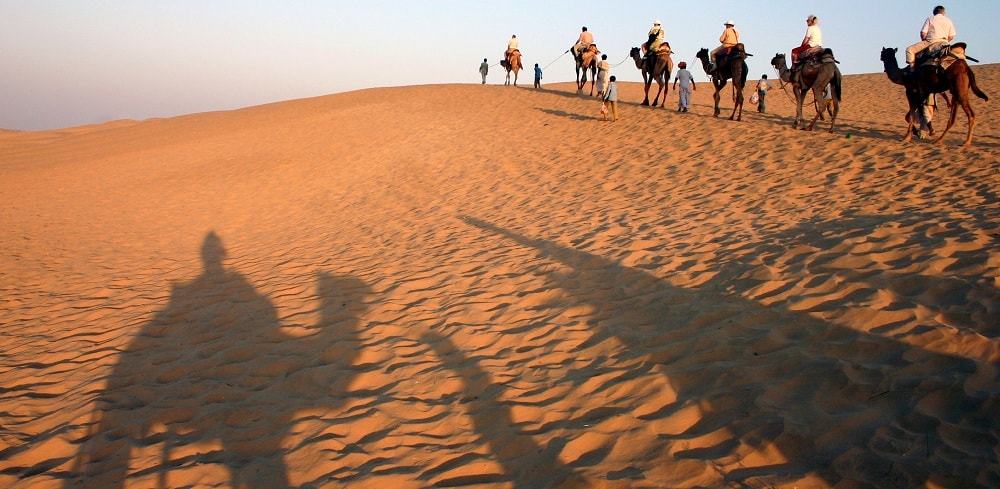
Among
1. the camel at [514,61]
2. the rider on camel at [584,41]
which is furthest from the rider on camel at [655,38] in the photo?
the camel at [514,61]

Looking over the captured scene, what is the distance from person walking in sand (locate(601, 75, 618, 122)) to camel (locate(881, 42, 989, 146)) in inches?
251

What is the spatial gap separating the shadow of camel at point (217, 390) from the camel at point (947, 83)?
34.7 feet

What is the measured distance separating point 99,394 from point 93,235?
8.16 m

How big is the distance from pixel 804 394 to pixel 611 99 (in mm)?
13954

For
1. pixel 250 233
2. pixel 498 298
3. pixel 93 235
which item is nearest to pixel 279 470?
pixel 498 298

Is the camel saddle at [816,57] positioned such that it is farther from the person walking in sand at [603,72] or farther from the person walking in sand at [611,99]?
the person walking in sand at [603,72]

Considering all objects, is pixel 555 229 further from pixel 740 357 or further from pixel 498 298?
pixel 740 357

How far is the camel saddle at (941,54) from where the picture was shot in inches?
401

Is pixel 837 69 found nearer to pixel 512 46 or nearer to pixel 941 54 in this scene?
pixel 941 54

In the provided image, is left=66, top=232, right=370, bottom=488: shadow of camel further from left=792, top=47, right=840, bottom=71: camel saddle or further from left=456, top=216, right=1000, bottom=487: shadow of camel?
left=792, top=47, right=840, bottom=71: camel saddle

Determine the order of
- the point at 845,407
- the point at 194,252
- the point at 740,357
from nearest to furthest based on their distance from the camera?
1. the point at 845,407
2. the point at 740,357
3. the point at 194,252

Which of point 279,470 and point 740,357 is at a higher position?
point 740,357

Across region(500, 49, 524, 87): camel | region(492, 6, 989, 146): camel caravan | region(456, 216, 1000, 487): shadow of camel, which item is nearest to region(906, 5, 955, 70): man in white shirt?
region(492, 6, 989, 146): camel caravan

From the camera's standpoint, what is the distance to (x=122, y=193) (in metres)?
15.1
